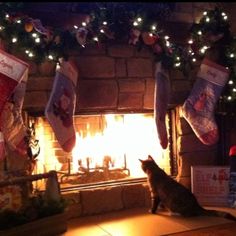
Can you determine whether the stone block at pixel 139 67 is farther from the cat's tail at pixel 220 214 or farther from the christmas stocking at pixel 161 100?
the cat's tail at pixel 220 214

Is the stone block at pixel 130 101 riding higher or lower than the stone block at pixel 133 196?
higher

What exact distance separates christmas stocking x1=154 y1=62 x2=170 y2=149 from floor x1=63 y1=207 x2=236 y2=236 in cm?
66

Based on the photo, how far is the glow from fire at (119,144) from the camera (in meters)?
3.66

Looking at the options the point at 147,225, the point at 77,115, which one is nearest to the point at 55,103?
the point at 77,115

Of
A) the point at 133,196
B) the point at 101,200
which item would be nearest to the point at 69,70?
the point at 101,200

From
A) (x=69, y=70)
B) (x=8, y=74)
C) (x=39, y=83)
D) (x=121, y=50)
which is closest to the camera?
(x=8, y=74)

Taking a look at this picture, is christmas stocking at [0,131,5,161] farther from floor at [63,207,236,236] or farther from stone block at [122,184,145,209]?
stone block at [122,184,145,209]

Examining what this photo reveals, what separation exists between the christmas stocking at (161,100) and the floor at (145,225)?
658 mm

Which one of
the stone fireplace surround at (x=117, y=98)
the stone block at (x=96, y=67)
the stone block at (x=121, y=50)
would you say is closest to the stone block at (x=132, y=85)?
the stone fireplace surround at (x=117, y=98)

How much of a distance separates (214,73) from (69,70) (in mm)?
1384

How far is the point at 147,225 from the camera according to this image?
299 centimetres

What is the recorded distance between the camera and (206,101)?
3572 millimetres

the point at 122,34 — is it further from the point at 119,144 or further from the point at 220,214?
the point at 220,214

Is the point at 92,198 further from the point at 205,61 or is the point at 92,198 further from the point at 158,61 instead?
the point at 205,61
